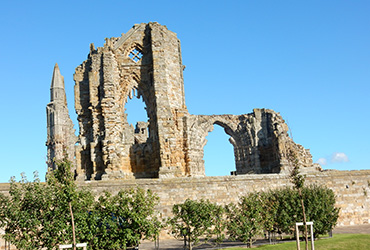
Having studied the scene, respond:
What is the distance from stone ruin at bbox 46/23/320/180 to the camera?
25219mm

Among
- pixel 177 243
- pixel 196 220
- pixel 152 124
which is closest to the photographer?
pixel 196 220

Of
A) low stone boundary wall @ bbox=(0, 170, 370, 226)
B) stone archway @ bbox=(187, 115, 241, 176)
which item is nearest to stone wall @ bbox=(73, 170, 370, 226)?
low stone boundary wall @ bbox=(0, 170, 370, 226)

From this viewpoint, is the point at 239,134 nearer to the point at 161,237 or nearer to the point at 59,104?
the point at 161,237

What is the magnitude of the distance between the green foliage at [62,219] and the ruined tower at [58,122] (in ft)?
75.4

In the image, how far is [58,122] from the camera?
3741 cm

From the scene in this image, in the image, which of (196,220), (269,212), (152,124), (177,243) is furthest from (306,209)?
(152,124)

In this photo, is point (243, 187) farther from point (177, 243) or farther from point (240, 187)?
point (177, 243)

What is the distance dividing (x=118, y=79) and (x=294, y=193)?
44.8 ft

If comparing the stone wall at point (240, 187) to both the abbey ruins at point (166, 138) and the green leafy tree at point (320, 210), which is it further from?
the green leafy tree at point (320, 210)

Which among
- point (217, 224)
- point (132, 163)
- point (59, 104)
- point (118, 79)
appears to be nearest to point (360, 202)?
point (217, 224)

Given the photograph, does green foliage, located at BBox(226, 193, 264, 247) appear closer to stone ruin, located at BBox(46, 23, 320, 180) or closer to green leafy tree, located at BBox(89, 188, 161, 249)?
green leafy tree, located at BBox(89, 188, 161, 249)

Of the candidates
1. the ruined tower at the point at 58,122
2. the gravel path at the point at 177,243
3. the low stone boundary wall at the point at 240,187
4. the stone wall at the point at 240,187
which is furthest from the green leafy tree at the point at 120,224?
the ruined tower at the point at 58,122

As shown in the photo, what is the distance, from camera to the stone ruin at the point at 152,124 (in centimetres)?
2522

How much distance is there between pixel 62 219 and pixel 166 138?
11.8 meters
